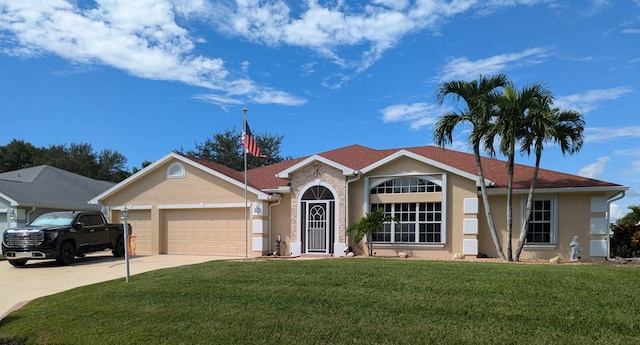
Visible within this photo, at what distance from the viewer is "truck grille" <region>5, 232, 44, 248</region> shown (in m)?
16.4

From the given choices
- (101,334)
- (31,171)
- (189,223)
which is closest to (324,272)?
(101,334)

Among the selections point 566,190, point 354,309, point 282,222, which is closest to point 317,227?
point 282,222

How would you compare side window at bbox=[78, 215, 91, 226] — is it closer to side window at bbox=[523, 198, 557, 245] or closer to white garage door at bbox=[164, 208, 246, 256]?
white garage door at bbox=[164, 208, 246, 256]

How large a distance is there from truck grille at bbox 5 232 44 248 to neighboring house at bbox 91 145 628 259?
224 inches

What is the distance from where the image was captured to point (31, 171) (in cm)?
3033

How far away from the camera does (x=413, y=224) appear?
1802 centimetres

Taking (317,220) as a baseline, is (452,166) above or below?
above

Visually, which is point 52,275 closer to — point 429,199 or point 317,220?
point 317,220

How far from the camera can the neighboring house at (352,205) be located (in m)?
17.0

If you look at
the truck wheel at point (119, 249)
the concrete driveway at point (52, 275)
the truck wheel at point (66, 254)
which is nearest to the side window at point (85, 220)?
the truck wheel at point (66, 254)

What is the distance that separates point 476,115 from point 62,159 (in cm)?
4408

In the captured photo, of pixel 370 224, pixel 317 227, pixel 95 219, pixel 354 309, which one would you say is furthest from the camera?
pixel 317 227

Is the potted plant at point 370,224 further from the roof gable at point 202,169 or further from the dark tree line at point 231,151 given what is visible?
the dark tree line at point 231,151

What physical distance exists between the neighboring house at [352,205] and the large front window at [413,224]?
38 mm
